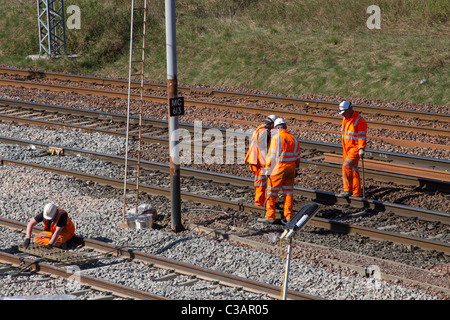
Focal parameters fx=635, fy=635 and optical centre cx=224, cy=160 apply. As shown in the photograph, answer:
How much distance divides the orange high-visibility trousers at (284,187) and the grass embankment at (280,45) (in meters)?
11.0

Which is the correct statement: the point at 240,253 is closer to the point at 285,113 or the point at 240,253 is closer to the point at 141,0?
the point at 285,113

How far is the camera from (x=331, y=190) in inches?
508

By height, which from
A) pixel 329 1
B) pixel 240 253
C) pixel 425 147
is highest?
pixel 329 1

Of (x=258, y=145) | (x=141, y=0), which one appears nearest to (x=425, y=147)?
(x=258, y=145)

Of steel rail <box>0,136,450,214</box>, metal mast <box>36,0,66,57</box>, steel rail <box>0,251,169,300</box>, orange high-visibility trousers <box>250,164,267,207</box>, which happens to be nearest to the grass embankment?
metal mast <box>36,0,66,57</box>

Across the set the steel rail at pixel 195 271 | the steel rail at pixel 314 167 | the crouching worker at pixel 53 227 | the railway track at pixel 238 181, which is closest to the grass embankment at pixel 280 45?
the steel rail at pixel 314 167

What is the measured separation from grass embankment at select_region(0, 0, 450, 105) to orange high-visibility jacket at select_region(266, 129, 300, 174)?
10.9m

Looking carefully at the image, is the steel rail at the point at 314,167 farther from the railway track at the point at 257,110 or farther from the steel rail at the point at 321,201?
the railway track at the point at 257,110

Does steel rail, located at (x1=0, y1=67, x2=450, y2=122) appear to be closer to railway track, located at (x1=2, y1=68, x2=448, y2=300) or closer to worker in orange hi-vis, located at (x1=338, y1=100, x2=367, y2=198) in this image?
railway track, located at (x1=2, y1=68, x2=448, y2=300)

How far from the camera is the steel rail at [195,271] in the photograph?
848 cm

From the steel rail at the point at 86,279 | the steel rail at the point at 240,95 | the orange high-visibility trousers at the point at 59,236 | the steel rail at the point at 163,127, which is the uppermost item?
the steel rail at the point at 240,95

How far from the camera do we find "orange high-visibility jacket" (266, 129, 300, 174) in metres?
11.1
